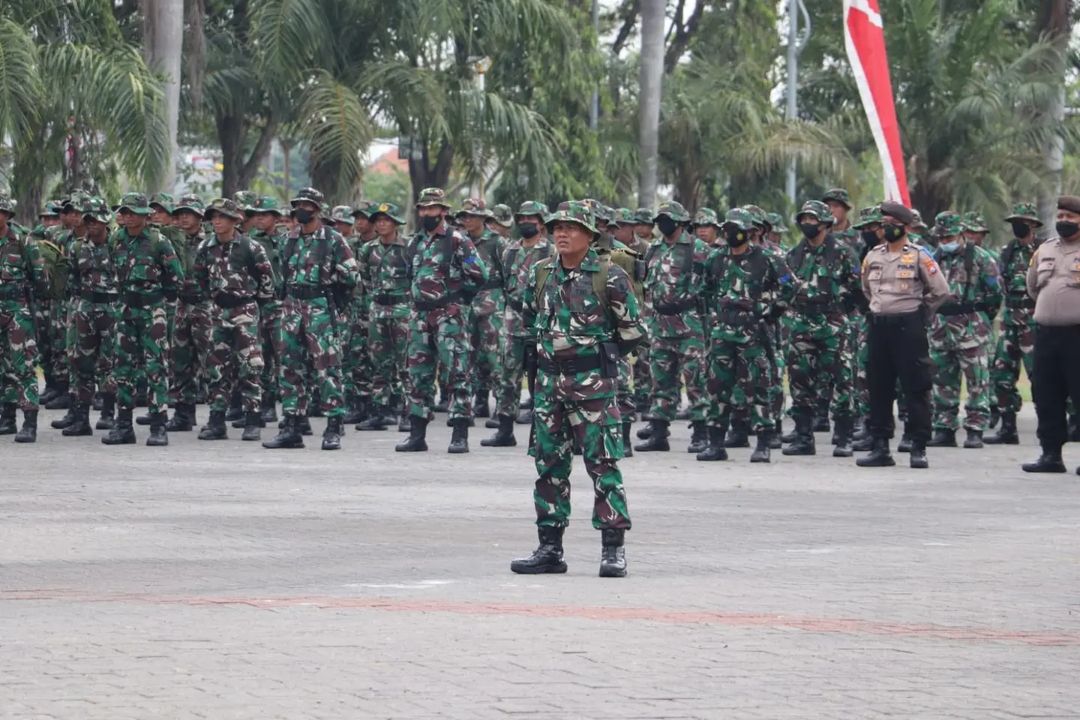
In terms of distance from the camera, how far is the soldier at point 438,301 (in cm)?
1703

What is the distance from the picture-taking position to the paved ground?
7488mm

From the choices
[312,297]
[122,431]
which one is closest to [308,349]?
[312,297]

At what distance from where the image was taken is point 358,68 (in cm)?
2958

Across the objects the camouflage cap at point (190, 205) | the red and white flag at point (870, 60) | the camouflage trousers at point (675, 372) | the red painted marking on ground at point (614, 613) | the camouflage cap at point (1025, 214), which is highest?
the red and white flag at point (870, 60)

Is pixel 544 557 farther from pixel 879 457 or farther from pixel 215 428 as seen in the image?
pixel 215 428

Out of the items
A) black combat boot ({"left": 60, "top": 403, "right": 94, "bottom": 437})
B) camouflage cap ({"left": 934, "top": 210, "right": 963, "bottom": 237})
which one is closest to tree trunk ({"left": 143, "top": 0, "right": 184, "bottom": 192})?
black combat boot ({"left": 60, "top": 403, "right": 94, "bottom": 437})

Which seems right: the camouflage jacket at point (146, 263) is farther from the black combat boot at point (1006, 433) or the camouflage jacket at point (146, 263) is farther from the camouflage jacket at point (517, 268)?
the black combat boot at point (1006, 433)

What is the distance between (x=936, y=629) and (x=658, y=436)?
929cm

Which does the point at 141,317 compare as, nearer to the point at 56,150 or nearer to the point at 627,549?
the point at 627,549

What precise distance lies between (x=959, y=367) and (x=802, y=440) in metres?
1.89

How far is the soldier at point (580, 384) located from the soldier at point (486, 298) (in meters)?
8.89

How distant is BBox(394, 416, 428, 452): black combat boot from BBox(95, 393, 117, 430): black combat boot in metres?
2.82

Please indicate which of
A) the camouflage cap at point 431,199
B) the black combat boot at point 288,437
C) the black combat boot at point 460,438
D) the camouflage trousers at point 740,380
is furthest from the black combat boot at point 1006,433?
the black combat boot at point 288,437

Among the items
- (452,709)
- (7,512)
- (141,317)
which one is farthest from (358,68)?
(452,709)
